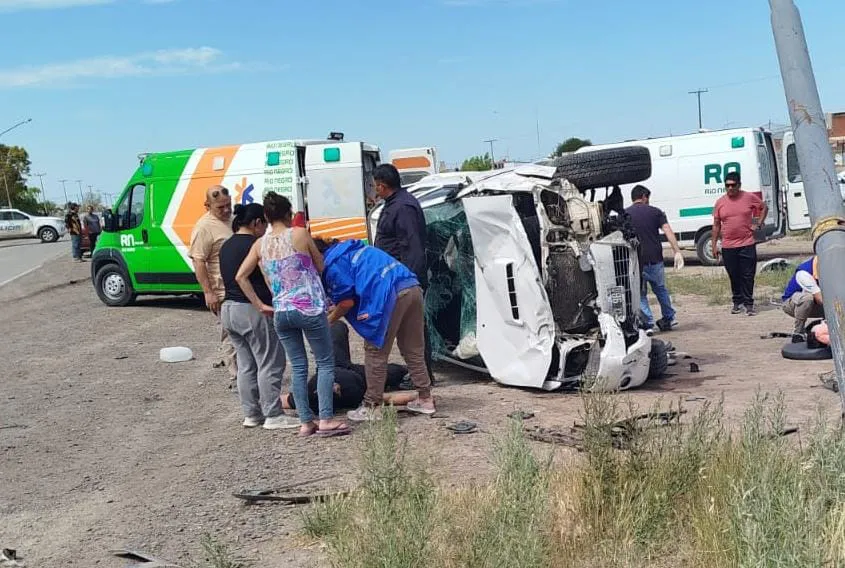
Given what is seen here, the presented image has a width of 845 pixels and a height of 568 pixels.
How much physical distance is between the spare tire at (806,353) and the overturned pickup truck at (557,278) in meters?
1.36

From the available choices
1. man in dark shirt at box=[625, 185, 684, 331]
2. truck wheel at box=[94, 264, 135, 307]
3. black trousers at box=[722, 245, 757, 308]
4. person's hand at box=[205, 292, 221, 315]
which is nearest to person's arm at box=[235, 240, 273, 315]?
person's hand at box=[205, 292, 221, 315]

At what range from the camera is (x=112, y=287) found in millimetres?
15844

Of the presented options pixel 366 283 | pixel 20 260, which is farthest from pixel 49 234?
pixel 366 283

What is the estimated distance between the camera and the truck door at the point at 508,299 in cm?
757

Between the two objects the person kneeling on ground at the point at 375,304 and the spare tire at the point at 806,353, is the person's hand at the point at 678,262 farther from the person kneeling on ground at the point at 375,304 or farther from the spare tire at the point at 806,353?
the person kneeling on ground at the point at 375,304

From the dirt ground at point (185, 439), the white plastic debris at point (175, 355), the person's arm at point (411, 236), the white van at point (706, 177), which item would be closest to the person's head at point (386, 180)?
the person's arm at point (411, 236)

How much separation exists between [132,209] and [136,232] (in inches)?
15.2

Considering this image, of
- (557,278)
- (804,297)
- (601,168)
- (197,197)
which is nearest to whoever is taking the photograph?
(557,278)

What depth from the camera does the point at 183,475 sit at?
19.5 ft

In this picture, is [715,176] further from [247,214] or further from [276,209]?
[276,209]

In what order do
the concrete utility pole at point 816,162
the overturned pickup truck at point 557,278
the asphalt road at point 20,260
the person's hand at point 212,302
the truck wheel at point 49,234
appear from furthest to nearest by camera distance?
1. the truck wheel at point 49,234
2. the asphalt road at point 20,260
3. the person's hand at point 212,302
4. the overturned pickup truck at point 557,278
5. the concrete utility pole at point 816,162

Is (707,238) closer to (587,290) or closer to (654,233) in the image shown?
(654,233)

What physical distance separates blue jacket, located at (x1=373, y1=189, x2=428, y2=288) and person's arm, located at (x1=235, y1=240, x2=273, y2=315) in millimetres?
1461

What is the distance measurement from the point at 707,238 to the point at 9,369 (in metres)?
13.8
